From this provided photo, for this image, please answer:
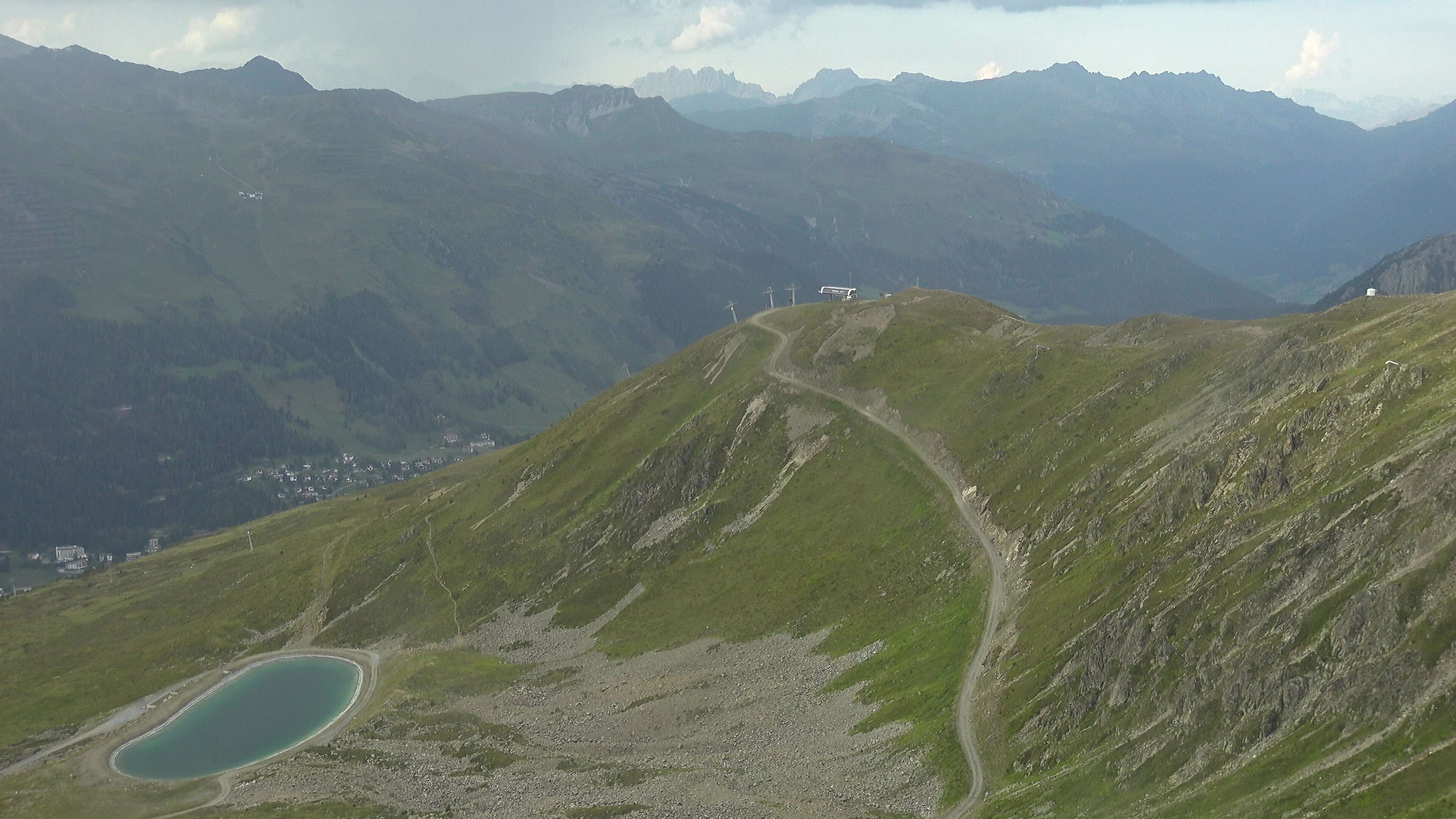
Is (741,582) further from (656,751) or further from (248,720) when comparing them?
(248,720)

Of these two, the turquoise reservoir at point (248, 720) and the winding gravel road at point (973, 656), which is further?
the turquoise reservoir at point (248, 720)

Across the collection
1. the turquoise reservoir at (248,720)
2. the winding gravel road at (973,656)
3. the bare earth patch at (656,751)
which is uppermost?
the winding gravel road at (973,656)

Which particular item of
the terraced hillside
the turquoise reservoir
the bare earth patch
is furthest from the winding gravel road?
the turquoise reservoir

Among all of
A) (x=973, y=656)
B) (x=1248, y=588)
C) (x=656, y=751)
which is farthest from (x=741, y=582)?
(x=1248, y=588)

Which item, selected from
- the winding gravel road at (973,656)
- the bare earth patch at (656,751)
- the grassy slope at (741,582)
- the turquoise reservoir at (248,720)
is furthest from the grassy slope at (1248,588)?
the turquoise reservoir at (248,720)

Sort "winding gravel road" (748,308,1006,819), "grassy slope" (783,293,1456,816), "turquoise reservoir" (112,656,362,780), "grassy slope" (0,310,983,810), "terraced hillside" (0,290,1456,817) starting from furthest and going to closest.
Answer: "turquoise reservoir" (112,656,362,780)
"grassy slope" (0,310,983,810)
"winding gravel road" (748,308,1006,819)
"terraced hillside" (0,290,1456,817)
"grassy slope" (783,293,1456,816)

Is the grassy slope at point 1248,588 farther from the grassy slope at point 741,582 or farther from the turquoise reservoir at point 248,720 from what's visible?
the turquoise reservoir at point 248,720

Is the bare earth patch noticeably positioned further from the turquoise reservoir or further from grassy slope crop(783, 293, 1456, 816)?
grassy slope crop(783, 293, 1456, 816)
